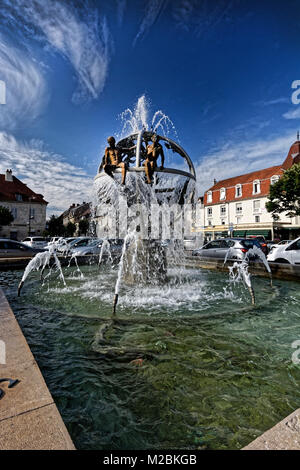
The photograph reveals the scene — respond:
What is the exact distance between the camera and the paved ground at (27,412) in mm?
1228

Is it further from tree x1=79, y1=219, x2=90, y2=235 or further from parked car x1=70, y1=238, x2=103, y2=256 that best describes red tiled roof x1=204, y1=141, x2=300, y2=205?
parked car x1=70, y1=238, x2=103, y2=256

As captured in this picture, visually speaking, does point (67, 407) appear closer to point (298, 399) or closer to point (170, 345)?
point (170, 345)

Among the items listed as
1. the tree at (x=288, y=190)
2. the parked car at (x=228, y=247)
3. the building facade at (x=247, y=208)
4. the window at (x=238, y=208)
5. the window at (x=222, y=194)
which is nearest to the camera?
the parked car at (x=228, y=247)

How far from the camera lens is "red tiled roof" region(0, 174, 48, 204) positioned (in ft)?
150

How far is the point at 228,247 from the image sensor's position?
12000mm

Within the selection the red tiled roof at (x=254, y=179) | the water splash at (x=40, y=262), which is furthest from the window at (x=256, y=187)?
the water splash at (x=40, y=262)

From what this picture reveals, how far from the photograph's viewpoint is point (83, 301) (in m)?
5.38

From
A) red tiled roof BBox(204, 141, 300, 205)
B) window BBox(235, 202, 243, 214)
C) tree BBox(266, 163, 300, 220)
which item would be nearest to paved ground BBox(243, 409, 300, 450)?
tree BBox(266, 163, 300, 220)

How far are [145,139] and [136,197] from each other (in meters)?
2.08

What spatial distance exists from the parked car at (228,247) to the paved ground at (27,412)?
10380 mm

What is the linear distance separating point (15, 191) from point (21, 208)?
13.1ft

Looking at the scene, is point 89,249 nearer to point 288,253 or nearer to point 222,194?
point 288,253

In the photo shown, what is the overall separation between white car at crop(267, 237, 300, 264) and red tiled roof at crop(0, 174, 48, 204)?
1879 inches

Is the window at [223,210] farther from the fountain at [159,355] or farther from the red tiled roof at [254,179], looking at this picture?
the fountain at [159,355]
